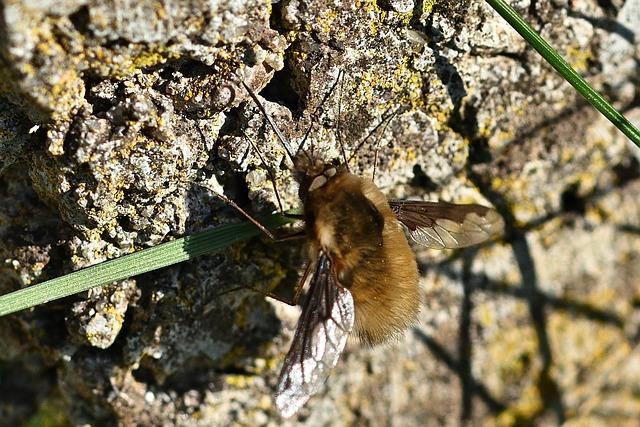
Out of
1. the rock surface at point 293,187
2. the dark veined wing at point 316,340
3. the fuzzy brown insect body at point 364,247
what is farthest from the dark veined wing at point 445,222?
the dark veined wing at point 316,340

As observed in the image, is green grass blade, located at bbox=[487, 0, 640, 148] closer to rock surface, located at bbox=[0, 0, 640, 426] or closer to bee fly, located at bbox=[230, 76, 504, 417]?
rock surface, located at bbox=[0, 0, 640, 426]

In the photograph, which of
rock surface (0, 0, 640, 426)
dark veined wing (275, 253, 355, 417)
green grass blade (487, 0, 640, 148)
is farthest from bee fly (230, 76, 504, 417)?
green grass blade (487, 0, 640, 148)

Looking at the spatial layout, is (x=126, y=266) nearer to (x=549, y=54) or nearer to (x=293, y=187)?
(x=293, y=187)

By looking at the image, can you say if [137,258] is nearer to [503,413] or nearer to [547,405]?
[503,413]

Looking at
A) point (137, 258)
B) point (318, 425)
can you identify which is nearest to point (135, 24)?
point (137, 258)

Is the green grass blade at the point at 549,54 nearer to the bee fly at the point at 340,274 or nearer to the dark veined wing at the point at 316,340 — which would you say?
the bee fly at the point at 340,274
